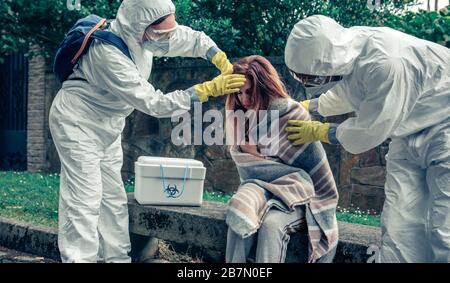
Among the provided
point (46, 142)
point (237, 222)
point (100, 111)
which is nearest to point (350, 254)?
point (237, 222)

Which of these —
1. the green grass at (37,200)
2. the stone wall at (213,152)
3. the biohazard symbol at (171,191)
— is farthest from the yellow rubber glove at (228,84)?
the stone wall at (213,152)

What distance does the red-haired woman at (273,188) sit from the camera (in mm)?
3258

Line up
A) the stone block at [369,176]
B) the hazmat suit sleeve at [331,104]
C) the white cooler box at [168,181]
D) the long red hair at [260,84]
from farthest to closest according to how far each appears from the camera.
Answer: the stone block at [369,176] < the white cooler box at [168,181] < the hazmat suit sleeve at [331,104] < the long red hair at [260,84]

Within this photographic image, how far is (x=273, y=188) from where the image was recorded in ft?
11.1

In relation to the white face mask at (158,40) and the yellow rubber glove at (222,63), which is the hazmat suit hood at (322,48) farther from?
the white face mask at (158,40)

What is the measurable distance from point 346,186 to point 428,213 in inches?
131

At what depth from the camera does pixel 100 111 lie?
4.02 m

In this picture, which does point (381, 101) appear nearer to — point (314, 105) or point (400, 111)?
point (400, 111)

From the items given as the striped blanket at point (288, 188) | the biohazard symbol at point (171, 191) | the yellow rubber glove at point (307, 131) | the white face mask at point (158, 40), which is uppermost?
the white face mask at point (158, 40)

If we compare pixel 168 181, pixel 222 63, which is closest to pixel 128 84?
pixel 222 63

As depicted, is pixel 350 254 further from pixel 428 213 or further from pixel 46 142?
pixel 46 142

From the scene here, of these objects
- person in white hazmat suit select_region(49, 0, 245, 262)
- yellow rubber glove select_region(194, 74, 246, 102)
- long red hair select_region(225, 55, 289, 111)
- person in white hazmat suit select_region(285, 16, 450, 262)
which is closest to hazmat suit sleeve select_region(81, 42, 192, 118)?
person in white hazmat suit select_region(49, 0, 245, 262)

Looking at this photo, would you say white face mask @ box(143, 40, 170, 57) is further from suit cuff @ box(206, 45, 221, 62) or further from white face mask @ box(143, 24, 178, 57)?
suit cuff @ box(206, 45, 221, 62)

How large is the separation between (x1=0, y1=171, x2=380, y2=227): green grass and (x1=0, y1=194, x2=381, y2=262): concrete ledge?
0.81m
